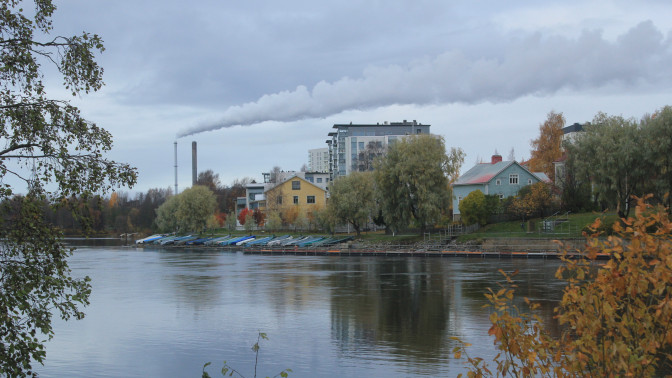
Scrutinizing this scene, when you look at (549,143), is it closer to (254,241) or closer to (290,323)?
(254,241)

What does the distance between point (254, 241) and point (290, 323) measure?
62180 mm

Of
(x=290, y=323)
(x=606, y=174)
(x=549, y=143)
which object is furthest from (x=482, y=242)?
(x=290, y=323)

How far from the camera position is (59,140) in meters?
9.67

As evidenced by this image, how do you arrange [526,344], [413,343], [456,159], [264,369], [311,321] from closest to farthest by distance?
[526,344]
[264,369]
[413,343]
[311,321]
[456,159]

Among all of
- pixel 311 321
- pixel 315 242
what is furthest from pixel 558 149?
pixel 311 321

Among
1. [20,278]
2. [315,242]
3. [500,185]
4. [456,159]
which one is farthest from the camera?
[315,242]

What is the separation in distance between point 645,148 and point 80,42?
48.5m

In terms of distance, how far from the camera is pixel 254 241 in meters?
86.9

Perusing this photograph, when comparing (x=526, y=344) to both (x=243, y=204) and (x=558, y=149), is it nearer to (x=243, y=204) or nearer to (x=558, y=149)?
(x=558, y=149)

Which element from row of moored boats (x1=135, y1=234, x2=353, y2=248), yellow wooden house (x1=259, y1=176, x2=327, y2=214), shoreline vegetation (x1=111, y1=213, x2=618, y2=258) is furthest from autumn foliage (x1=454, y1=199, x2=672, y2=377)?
yellow wooden house (x1=259, y1=176, x2=327, y2=214)

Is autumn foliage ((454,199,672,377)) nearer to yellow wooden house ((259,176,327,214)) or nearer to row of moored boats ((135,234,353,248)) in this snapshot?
row of moored boats ((135,234,353,248))

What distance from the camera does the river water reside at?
1897 centimetres

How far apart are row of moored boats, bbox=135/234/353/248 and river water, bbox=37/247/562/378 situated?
107 feet

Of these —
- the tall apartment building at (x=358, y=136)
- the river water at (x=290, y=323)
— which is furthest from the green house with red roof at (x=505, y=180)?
the tall apartment building at (x=358, y=136)
